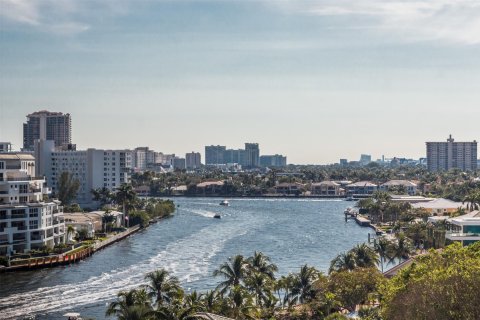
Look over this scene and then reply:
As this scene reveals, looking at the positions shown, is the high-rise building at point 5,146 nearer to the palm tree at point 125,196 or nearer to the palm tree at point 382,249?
the palm tree at point 125,196

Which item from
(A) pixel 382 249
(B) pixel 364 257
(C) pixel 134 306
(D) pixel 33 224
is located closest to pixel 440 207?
(A) pixel 382 249

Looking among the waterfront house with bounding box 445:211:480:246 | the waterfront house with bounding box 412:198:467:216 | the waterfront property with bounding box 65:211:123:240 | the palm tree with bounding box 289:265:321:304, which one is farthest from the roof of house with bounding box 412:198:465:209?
the palm tree with bounding box 289:265:321:304

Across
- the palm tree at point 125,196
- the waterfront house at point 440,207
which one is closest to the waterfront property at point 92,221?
the palm tree at point 125,196

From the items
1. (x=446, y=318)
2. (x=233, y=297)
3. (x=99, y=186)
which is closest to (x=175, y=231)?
(x=99, y=186)

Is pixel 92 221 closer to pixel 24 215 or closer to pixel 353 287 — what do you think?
pixel 24 215

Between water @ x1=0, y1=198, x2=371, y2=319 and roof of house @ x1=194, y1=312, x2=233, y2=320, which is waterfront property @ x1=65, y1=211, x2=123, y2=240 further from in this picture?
roof of house @ x1=194, y1=312, x2=233, y2=320

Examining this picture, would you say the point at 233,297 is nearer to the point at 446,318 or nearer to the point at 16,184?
the point at 446,318
